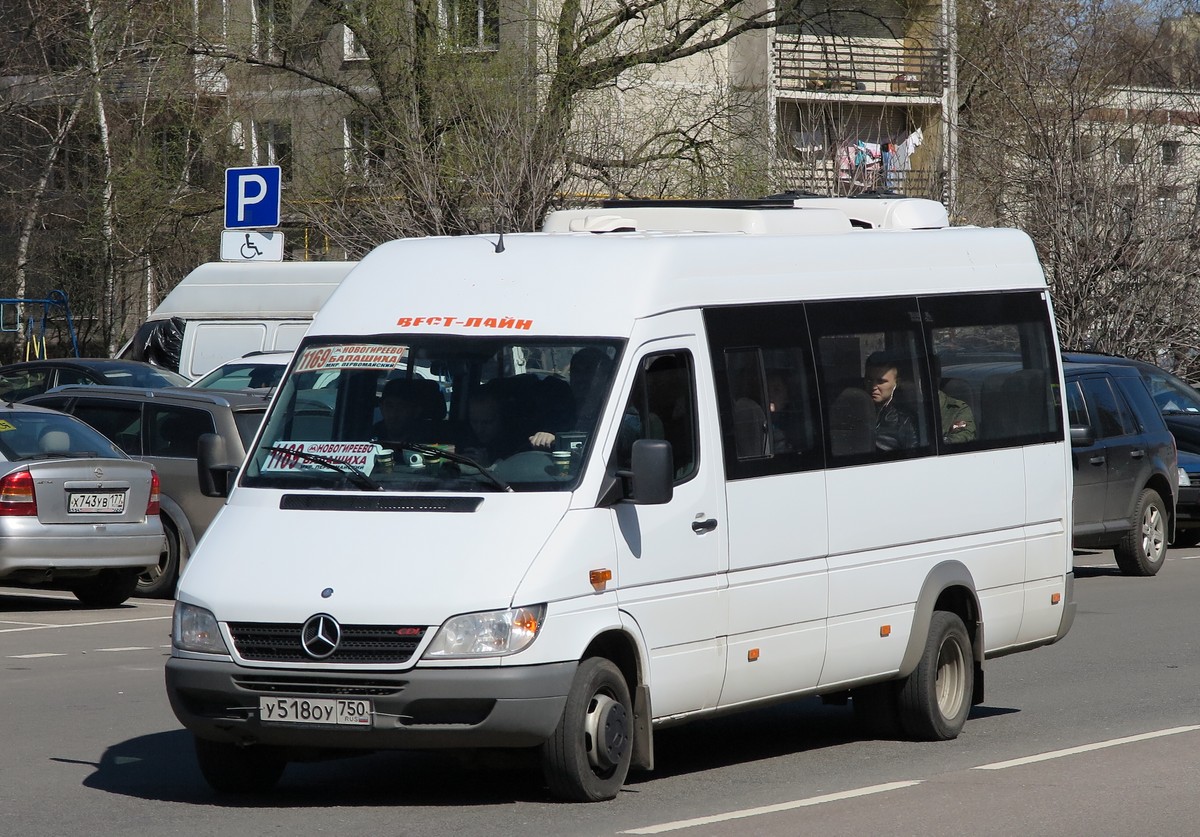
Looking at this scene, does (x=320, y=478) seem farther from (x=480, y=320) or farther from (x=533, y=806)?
(x=533, y=806)

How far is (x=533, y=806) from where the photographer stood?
7.65 metres

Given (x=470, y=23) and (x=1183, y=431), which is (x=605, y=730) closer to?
(x=1183, y=431)

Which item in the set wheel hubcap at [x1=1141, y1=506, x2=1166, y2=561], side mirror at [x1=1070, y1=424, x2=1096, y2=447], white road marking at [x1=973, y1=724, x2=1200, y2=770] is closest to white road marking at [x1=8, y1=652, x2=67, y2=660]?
white road marking at [x1=973, y1=724, x2=1200, y2=770]

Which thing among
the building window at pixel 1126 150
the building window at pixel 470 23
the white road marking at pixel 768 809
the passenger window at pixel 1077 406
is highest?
the building window at pixel 470 23

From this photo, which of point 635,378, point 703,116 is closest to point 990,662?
point 635,378

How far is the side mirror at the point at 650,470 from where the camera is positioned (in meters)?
7.59

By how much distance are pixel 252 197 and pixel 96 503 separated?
7695mm

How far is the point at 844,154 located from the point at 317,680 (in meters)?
26.0

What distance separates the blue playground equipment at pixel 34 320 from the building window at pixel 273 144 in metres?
4.94

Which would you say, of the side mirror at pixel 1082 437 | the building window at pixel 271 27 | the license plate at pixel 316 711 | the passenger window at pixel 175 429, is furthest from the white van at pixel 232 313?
the license plate at pixel 316 711

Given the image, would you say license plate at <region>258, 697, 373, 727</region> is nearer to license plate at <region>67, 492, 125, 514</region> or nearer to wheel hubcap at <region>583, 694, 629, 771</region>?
wheel hubcap at <region>583, 694, 629, 771</region>

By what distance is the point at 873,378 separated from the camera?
9.52 m

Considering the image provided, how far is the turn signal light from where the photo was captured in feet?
48.3

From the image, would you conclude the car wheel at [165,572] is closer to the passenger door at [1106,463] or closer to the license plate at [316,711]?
the passenger door at [1106,463]
